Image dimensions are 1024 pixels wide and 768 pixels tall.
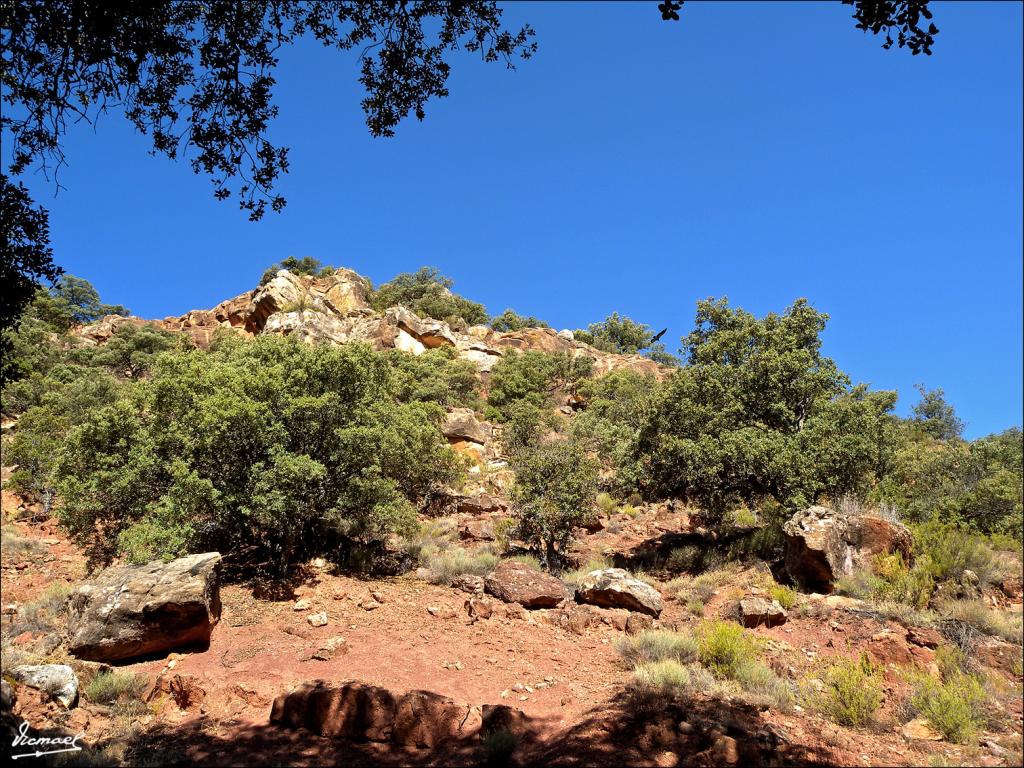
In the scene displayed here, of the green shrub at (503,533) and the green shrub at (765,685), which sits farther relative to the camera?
the green shrub at (503,533)

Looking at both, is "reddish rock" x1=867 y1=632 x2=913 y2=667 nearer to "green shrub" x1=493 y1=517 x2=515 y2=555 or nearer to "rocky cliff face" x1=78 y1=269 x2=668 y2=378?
"green shrub" x1=493 y1=517 x2=515 y2=555

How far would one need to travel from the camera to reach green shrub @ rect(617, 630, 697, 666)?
8.20m

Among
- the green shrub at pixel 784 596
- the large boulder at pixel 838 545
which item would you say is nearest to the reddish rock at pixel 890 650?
the green shrub at pixel 784 596

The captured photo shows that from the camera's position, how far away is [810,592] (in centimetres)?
1096

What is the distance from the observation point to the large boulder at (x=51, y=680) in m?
6.77

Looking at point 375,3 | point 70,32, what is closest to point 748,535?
point 375,3

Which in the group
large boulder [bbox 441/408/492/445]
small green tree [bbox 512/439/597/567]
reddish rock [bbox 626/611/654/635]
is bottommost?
reddish rock [bbox 626/611/654/635]

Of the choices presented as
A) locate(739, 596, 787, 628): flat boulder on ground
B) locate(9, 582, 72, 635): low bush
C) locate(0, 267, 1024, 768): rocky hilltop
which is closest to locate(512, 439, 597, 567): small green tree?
locate(0, 267, 1024, 768): rocky hilltop

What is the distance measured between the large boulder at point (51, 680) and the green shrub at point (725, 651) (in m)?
8.19

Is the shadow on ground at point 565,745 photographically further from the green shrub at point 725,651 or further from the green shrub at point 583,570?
the green shrub at point 583,570

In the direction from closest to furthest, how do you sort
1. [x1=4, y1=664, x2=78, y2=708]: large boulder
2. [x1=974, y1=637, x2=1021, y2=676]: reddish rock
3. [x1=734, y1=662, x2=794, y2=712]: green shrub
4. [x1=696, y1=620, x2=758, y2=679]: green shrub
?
[x1=734, y1=662, x2=794, y2=712]: green shrub < [x1=4, y1=664, x2=78, y2=708]: large boulder < [x1=974, y1=637, x2=1021, y2=676]: reddish rock < [x1=696, y1=620, x2=758, y2=679]: green shrub

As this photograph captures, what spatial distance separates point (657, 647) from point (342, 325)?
34.7 meters

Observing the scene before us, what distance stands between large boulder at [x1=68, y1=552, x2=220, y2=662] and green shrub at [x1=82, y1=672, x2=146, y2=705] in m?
0.96

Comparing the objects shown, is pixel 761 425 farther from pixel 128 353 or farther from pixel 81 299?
pixel 81 299
